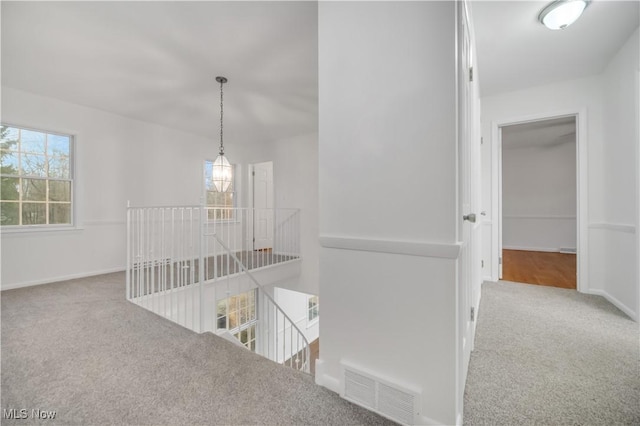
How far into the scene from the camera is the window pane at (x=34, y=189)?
3.30m

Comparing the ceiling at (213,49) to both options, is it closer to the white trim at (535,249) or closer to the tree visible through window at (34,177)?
the tree visible through window at (34,177)

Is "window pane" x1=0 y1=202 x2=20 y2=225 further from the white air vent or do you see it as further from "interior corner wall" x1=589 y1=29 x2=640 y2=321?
"interior corner wall" x1=589 y1=29 x2=640 y2=321

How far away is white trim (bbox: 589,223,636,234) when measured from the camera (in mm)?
2374

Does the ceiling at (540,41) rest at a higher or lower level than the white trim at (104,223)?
higher

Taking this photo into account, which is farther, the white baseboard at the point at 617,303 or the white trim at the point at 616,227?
the white trim at the point at 616,227

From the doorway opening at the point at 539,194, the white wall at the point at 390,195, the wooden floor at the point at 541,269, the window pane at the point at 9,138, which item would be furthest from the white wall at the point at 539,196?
the window pane at the point at 9,138

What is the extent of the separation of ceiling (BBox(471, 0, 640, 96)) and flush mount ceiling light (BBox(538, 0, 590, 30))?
61mm

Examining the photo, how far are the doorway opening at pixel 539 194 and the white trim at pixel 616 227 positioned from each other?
222 centimetres

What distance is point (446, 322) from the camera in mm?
1098

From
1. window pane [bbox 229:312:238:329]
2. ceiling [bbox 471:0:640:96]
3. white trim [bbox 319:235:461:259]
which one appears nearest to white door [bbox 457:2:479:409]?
white trim [bbox 319:235:461:259]

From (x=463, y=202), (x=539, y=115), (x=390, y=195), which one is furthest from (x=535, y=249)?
(x=390, y=195)

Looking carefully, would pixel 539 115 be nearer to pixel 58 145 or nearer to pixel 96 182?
pixel 96 182

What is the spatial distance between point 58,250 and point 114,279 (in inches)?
30.4

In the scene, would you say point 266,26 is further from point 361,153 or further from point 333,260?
point 333,260
